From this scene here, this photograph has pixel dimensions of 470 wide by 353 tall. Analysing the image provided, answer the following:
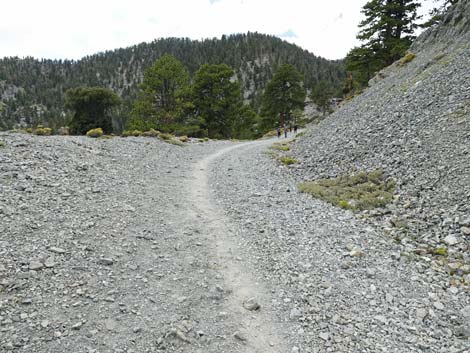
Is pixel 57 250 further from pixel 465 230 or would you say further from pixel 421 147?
pixel 421 147

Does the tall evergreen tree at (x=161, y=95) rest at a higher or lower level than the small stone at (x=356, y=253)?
higher

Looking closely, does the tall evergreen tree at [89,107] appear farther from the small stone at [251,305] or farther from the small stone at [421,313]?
the small stone at [421,313]

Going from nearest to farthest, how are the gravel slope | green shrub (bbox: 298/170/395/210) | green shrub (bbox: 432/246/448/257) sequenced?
the gravel slope, green shrub (bbox: 432/246/448/257), green shrub (bbox: 298/170/395/210)

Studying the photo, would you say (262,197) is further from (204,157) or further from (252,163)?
(204,157)

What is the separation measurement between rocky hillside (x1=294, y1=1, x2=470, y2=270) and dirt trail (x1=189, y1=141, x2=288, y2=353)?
5105mm

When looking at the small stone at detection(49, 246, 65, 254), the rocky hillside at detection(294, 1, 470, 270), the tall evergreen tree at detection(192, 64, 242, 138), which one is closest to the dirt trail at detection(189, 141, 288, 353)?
the small stone at detection(49, 246, 65, 254)

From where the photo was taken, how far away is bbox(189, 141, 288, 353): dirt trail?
226 inches

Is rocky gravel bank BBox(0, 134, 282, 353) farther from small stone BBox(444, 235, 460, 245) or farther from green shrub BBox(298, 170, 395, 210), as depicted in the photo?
small stone BBox(444, 235, 460, 245)

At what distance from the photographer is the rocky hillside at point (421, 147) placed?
948cm

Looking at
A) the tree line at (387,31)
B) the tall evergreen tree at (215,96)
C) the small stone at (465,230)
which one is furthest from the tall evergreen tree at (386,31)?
the small stone at (465,230)

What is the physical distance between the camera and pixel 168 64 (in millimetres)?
41219

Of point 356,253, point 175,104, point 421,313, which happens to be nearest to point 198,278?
point 356,253

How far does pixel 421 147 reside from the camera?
1341 centimetres

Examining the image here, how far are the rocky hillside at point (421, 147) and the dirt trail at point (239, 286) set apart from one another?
5.11 m
